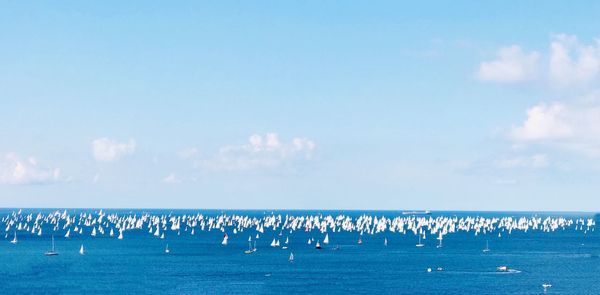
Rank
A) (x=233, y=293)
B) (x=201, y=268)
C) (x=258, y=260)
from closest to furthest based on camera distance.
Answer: (x=233, y=293) < (x=201, y=268) < (x=258, y=260)

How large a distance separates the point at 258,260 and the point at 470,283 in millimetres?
52851

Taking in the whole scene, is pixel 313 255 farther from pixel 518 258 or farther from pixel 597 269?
pixel 597 269

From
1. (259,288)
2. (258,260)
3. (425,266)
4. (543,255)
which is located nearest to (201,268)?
(258,260)

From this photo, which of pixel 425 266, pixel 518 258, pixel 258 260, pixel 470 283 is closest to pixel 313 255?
pixel 258 260

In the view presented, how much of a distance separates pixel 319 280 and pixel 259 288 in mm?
13392

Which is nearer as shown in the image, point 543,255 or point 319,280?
point 319,280

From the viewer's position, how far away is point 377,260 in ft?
552

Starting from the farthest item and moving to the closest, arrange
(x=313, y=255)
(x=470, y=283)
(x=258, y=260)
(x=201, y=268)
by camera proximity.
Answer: (x=313, y=255) → (x=258, y=260) → (x=201, y=268) → (x=470, y=283)

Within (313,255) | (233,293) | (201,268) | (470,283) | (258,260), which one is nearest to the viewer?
(233,293)

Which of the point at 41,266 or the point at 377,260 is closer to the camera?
the point at 41,266

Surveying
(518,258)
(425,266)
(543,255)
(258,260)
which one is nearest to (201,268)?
(258,260)

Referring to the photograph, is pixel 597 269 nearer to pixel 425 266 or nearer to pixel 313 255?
pixel 425 266

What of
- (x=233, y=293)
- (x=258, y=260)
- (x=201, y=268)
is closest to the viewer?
(x=233, y=293)

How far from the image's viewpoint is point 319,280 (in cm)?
13250
